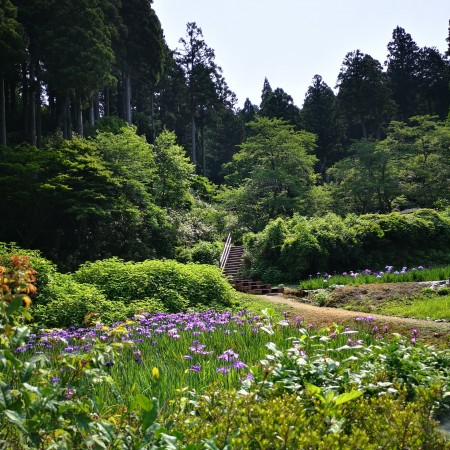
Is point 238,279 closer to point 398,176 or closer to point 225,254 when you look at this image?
point 225,254

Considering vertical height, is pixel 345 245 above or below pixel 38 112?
below

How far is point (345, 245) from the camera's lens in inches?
645

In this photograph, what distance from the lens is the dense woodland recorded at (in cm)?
1484

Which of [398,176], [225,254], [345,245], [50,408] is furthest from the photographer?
[398,176]

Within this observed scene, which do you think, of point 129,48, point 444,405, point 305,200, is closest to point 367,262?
point 305,200

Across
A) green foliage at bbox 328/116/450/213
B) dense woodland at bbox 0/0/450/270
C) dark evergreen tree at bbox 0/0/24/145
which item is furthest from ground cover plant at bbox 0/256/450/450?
green foliage at bbox 328/116/450/213

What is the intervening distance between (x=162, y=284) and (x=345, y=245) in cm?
911

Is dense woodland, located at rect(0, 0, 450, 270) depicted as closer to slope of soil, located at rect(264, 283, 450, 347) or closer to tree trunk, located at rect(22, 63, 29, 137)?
tree trunk, located at rect(22, 63, 29, 137)

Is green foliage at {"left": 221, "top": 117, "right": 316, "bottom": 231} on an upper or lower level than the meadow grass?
upper

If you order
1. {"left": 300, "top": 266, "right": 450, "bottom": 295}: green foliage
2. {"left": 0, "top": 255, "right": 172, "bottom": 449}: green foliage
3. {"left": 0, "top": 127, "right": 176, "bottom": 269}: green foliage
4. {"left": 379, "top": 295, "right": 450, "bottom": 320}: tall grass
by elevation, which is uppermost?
{"left": 0, "top": 127, "right": 176, "bottom": 269}: green foliage

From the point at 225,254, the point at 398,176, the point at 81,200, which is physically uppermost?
the point at 398,176

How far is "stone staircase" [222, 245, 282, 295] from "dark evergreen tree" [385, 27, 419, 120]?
32492 millimetres

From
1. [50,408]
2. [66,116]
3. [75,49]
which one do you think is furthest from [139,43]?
[50,408]

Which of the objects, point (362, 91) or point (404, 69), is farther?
point (404, 69)
